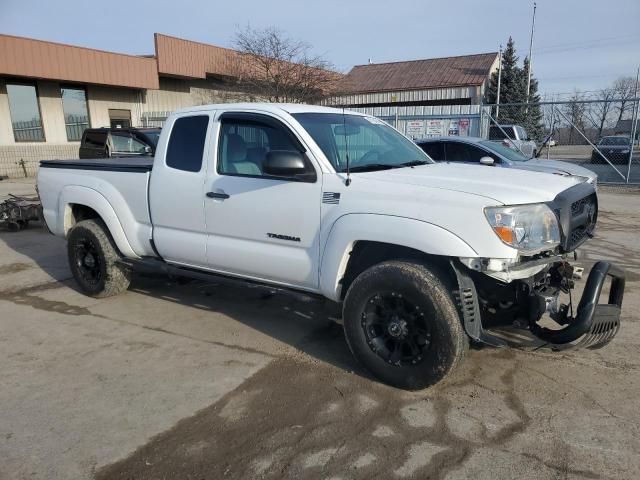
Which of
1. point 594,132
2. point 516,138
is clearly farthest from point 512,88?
point 516,138

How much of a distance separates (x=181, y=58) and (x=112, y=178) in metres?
19.9

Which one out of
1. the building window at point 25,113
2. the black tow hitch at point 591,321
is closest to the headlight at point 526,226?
the black tow hitch at point 591,321

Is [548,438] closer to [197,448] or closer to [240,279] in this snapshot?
[197,448]

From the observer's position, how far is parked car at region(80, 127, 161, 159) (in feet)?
39.4

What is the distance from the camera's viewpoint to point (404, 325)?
11.2 feet

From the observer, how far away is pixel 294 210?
12.5 ft

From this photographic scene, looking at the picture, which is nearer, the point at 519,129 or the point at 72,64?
the point at 72,64

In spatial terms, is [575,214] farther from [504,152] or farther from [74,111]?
[74,111]

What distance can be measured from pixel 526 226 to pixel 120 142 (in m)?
11.4

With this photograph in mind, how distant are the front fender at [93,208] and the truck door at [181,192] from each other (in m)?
0.53

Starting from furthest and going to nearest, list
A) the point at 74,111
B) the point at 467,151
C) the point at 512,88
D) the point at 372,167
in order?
the point at 512,88 → the point at 74,111 → the point at 467,151 → the point at 372,167

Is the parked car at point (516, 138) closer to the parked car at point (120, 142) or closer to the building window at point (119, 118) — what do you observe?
the parked car at point (120, 142)

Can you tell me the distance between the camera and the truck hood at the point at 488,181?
10.5ft

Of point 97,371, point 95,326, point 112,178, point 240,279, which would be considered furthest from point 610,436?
point 112,178
